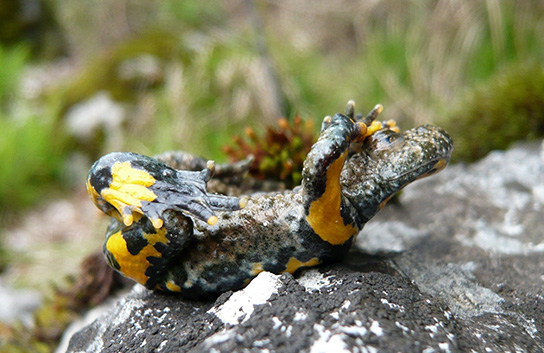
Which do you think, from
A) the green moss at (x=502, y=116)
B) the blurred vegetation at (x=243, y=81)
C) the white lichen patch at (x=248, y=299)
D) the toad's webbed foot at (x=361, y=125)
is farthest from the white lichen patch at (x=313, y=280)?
the blurred vegetation at (x=243, y=81)

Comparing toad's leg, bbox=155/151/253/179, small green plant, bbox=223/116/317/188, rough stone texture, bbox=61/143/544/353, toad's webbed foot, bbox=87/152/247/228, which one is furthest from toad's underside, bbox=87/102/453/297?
small green plant, bbox=223/116/317/188

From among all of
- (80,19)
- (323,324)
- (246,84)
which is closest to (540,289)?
(323,324)

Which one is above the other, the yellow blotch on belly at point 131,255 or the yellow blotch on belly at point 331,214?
the yellow blotch on belly at point 131,255

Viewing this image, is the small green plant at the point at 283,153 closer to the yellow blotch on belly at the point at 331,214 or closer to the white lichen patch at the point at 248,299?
the yellow blotch on belly at the point at 331,214

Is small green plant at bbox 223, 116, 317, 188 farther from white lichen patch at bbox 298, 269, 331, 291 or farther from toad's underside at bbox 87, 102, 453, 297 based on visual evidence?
white lichen patch at bbox 298, 269, 331, 291

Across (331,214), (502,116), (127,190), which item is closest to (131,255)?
(127,190)

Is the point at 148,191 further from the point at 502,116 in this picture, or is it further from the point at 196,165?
the point at 502,116
